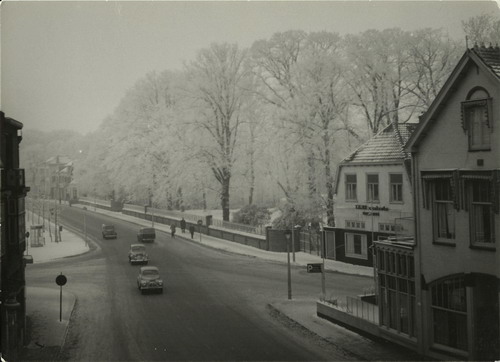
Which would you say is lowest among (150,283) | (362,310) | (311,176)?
(362,310)

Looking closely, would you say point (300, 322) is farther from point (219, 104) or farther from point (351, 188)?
point (219, 104)

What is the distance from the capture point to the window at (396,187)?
3312cm

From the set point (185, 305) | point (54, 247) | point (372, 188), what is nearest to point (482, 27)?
point (372, 188)

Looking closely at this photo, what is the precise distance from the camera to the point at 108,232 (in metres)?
43.3

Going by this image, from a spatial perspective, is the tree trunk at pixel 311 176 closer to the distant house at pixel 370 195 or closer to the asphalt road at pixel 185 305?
the distant house at pixel 370 195

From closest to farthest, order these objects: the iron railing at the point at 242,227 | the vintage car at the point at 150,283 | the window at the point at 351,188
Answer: the vintage car at the point at 150,283 → the window at the point at 351,188 → the iron railing at the point at 242,227

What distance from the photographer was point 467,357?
16.1m

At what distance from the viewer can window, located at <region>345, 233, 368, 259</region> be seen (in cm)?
3584

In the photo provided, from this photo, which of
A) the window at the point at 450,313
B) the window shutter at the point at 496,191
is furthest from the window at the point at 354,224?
the window shutter at the point at 496,191

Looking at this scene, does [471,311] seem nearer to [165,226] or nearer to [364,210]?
[364,210]

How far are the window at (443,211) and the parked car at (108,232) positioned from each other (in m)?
31.3

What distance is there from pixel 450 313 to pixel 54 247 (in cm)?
2862

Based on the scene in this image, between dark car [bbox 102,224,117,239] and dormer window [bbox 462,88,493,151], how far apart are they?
33063 mm

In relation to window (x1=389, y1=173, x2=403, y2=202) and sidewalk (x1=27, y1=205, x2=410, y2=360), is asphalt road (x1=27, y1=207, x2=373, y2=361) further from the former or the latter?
window (x1=389, y1=173, x2=403, y2=202)
